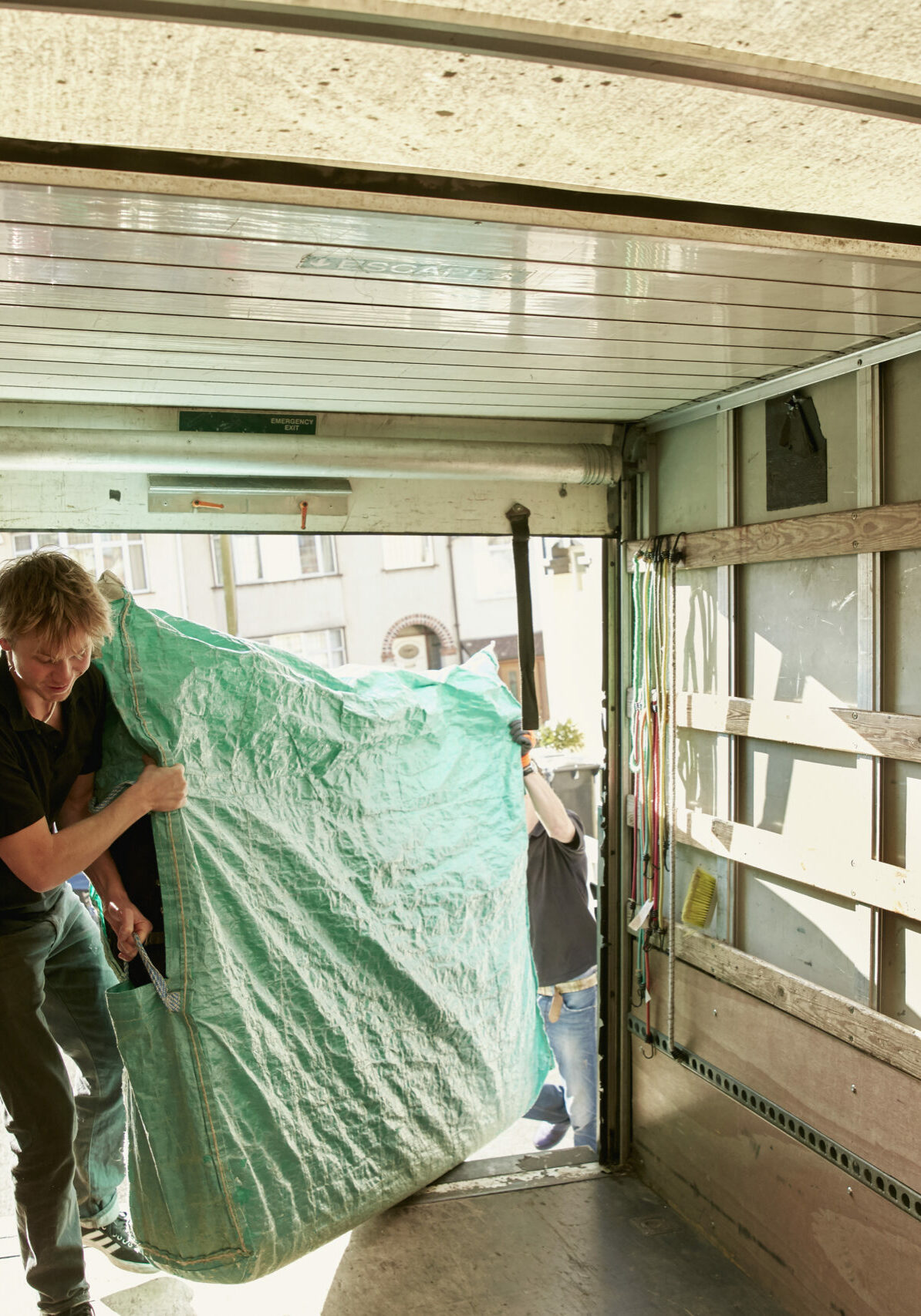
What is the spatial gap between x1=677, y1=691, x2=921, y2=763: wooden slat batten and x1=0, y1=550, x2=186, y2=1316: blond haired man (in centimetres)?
157

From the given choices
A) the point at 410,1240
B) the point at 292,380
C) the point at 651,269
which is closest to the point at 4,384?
the point at 292,380

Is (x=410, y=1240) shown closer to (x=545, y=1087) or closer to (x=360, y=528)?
(x=545, y=1087)

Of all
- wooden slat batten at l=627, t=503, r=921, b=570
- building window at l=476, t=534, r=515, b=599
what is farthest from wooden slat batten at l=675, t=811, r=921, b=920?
building window at l=476, t=534, r=515, b=599

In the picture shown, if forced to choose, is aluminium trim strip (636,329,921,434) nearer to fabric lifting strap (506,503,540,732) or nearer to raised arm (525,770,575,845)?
fabric lifting strap (506,503,540,732)

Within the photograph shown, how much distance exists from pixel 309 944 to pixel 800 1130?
139cm

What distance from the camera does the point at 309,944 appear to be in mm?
2598

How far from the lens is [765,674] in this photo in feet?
9.17

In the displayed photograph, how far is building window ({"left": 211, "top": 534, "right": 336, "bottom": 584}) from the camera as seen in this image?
1354cm

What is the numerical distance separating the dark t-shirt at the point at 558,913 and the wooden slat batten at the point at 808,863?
649mm

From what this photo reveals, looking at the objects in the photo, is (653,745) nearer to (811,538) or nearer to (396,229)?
(811,538)

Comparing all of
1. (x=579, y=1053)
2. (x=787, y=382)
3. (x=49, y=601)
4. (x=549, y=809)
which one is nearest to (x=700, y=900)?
(x=549, y=809)

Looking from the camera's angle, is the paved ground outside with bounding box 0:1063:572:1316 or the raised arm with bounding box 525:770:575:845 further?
the raised arm with bounding box 525:770:575:845

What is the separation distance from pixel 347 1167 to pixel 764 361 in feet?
7.67

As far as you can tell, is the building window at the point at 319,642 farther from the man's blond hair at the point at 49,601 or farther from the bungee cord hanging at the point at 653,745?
the man's blond hair at the point at 49,601
